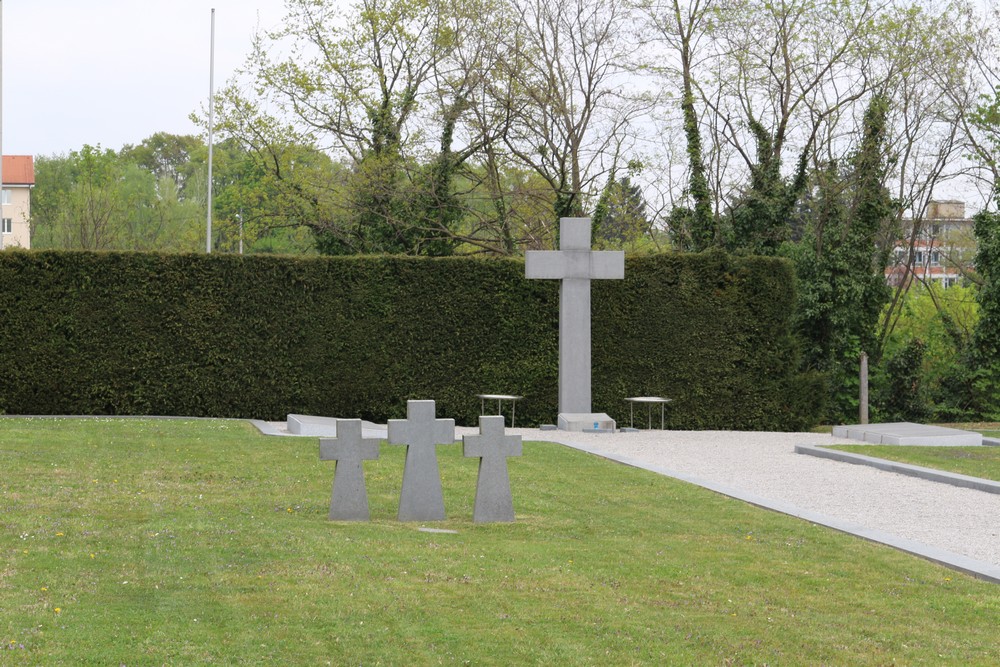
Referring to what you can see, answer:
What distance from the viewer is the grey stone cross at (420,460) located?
9.66 meters

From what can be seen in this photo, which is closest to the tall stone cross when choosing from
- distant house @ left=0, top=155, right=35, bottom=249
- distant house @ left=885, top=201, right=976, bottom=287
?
distant house @ left=885, top=201, right=976, bottom=287

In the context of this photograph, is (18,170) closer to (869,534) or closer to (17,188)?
(17,188)

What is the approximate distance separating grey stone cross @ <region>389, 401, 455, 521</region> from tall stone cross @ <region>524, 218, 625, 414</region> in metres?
10.5

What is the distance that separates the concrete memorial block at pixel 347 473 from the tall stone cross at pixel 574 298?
35.5 ft

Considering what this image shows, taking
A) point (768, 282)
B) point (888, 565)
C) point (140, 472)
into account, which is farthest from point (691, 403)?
point (888, 565)

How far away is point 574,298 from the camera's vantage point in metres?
20.3

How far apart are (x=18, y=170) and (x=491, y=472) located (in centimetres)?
8016

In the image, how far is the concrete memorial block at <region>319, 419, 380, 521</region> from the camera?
31.5ft

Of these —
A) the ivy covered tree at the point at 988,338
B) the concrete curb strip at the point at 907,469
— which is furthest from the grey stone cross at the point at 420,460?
the ivy covered tree at the point at 988,338

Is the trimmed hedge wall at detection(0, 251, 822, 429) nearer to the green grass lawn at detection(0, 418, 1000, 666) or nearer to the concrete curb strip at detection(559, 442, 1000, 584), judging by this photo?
the concrete curb strip at detection(559, 442, 1000, 584)

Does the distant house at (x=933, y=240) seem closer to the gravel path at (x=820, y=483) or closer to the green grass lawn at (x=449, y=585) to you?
the gravel path at (x=820, y=483)

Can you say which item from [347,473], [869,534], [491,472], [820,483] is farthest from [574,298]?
[869,534]

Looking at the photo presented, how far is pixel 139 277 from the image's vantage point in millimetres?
19891

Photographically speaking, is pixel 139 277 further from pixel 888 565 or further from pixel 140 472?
pixel 888 565
